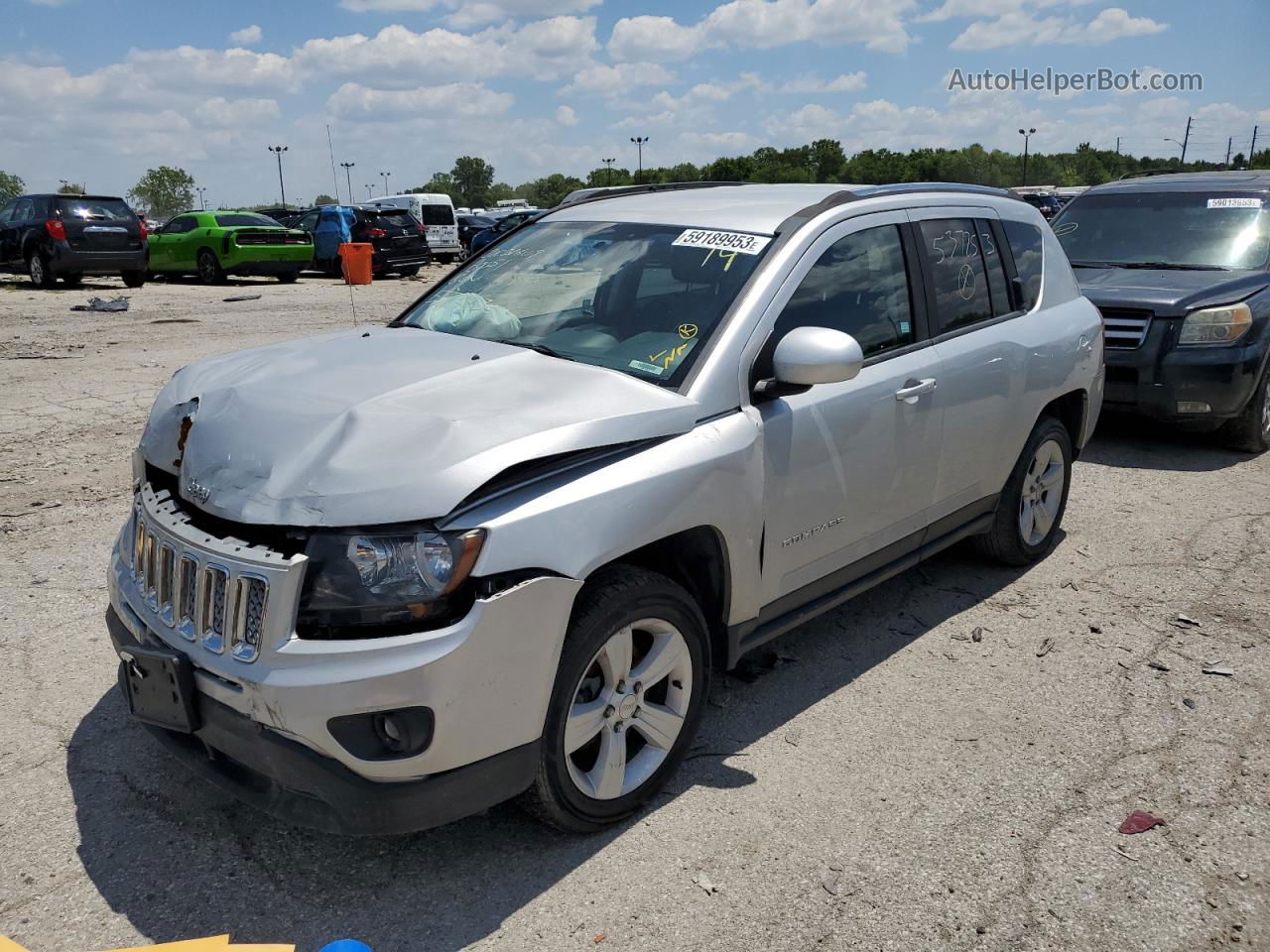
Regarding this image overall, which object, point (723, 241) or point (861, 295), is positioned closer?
point (723, 241)

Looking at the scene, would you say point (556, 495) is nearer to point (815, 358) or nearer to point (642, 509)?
point (642, 509)

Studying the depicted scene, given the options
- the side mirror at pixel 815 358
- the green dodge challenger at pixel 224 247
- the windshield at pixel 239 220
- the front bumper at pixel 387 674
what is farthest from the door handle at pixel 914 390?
the windshield at pixel 239 220

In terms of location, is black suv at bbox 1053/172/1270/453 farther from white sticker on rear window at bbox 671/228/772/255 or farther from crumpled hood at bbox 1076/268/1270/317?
white sticker on rear window at bbox 671/228/772/255

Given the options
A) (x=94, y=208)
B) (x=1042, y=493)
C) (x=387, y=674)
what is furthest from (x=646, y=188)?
(x=94, y=208)

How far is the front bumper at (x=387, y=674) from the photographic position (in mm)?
2416

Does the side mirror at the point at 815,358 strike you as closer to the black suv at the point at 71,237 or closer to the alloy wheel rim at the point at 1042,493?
the alloy wheel rim at the point at 1042,493

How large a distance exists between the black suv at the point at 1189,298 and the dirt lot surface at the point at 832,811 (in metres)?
2.32

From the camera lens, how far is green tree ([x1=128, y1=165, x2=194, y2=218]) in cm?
14225

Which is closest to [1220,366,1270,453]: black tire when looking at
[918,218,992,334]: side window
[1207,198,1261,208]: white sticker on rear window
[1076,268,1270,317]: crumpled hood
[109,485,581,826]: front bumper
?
[1076,268,1270,317]: crumpled hood

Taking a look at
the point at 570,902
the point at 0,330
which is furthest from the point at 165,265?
the point at 570,902

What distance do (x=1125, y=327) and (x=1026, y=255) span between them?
293 centimetres

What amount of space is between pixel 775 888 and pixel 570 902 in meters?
0.58

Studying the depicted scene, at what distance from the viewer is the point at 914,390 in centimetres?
393

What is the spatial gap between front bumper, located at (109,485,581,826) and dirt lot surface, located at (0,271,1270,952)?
0.44 metres
